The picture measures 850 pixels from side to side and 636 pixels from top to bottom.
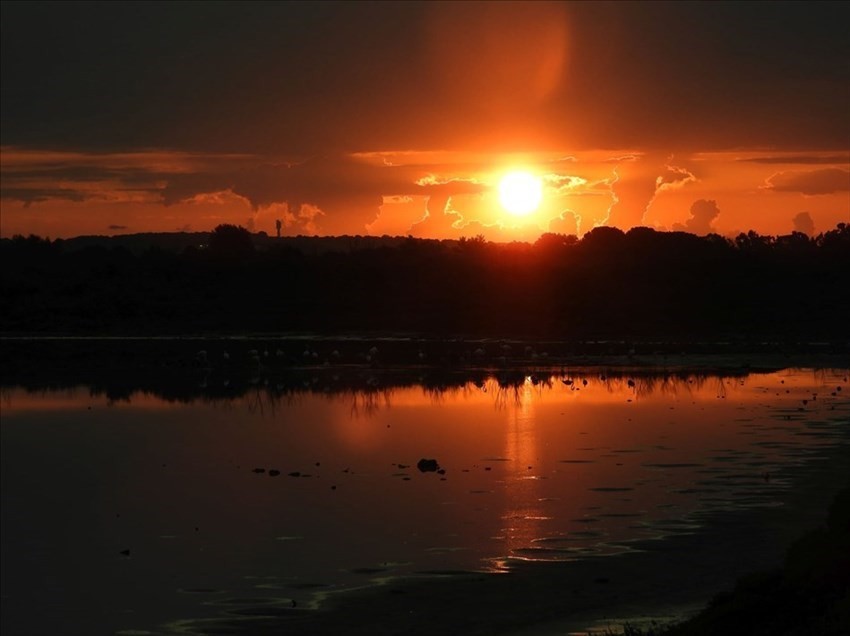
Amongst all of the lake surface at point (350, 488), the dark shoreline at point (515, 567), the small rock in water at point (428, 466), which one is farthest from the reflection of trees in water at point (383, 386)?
the small rock in water at point (428, 466)

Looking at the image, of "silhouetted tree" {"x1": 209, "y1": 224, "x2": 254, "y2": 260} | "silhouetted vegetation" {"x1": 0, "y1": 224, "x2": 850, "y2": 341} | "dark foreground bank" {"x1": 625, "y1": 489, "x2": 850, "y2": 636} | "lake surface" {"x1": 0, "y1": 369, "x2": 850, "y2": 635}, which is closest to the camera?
"dark foreground bank" {"x1": 625, "y1": 489, "x2": 850, "y2": 636}

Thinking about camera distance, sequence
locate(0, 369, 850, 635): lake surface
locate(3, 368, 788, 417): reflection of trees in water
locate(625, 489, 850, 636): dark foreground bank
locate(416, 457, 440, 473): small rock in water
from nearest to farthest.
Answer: locate(625, 489, 850, 636): dark foreground bank, locate(0, 369, 850, 635): lake surface, locate(416, 457, 440, 473): small rock in water, locate(3, 368, 788, 417): reflection of trees in water

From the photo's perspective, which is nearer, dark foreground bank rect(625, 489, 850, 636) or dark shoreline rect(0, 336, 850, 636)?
dark foreground bank rect(625, 489, 850, 636)

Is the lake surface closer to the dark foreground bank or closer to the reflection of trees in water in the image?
the reflection of trees in water

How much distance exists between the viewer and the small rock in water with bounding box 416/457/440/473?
69.9 feet

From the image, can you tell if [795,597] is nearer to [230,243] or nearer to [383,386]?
[383,386]

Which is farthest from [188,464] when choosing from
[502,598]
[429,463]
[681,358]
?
[681,358]

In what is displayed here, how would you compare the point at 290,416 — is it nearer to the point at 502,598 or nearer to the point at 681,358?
the point at 502,598

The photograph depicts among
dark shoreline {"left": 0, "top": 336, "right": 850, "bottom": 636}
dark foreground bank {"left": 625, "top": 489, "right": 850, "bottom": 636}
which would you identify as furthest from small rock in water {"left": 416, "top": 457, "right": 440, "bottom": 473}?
dark foreground bank {"left": 625, "top": 489, "right": 850, "bottom": 636}

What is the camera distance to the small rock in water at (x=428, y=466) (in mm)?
21298

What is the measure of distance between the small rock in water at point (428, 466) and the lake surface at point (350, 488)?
23 cm

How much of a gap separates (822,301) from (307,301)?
2561 cm

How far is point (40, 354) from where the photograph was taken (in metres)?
49.5

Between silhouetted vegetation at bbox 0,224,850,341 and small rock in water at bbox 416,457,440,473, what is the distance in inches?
1461
